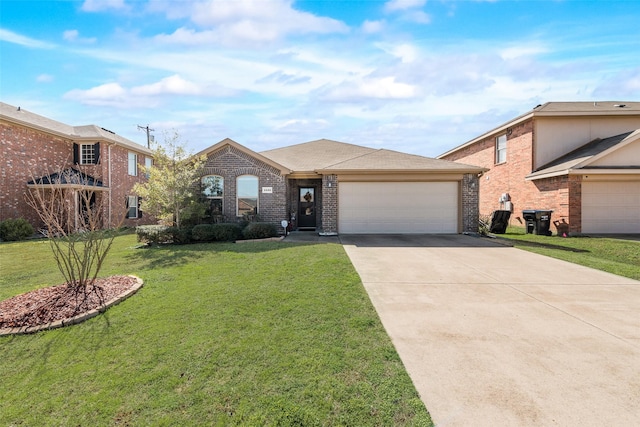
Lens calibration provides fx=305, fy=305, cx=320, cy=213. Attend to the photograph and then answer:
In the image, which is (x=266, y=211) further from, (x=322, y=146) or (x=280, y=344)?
(x=280, y=344)

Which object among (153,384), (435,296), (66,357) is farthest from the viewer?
(435,296)

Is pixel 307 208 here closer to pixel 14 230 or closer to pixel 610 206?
pixel 14 230

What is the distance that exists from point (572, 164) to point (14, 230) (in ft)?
81.4

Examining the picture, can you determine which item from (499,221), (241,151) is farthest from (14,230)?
(499,221)

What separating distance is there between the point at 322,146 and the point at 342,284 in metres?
13.6

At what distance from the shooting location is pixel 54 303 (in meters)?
4.98

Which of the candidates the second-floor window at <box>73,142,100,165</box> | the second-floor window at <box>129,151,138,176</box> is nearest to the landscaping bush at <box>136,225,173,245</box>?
the second-floor window at <box>73,142,100,165</box>

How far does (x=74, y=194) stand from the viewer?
16.3 metres

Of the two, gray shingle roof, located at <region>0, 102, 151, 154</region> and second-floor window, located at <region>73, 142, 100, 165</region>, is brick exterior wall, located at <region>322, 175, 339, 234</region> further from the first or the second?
second-floor window, located at <region>73, 142, 100, 165</region>

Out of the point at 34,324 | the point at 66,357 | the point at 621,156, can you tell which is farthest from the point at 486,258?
the point at 621,156

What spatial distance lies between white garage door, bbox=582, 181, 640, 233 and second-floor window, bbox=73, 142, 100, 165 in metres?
25.9

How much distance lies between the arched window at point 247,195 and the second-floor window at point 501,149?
14.8 m

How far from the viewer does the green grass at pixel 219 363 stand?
8.42 feet

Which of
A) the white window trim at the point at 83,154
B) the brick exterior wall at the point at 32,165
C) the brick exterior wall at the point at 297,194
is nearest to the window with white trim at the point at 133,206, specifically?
the brick exterior wall at the point at 32,165
